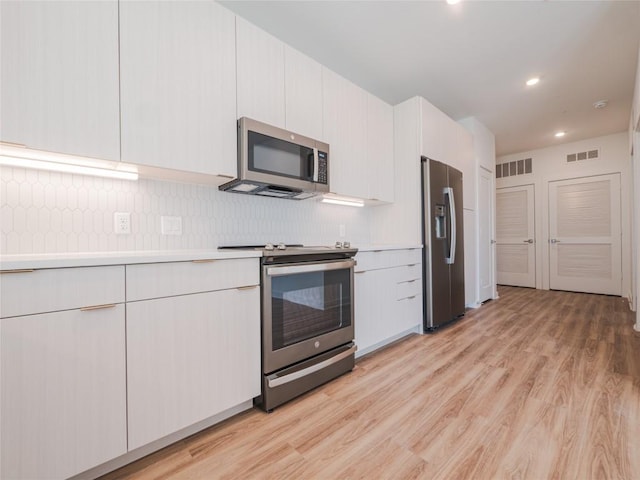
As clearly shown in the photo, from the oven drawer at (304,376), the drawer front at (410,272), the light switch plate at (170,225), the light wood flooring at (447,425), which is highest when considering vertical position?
the light switch plate at (170,225)

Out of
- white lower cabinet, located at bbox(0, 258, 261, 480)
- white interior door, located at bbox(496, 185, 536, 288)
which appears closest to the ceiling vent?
white interior door, located at bbox(496, 185, 536, 288)

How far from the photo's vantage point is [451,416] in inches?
64.1

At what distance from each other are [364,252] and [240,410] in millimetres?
1419

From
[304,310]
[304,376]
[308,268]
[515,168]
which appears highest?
[515,168]

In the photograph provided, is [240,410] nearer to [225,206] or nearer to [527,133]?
[225,206]

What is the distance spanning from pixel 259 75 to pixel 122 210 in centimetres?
126

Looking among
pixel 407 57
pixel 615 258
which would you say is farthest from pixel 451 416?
pixel 615 258

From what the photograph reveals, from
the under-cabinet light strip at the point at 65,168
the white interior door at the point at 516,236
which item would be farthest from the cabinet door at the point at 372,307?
the white interior door at the point at 516,236

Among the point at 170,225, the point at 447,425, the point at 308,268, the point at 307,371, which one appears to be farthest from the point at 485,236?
the point at 170,225

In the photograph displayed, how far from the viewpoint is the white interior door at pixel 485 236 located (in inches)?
168

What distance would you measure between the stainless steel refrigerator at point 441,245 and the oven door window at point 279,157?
1516mm

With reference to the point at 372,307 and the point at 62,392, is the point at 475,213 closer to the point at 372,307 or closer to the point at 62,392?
the point at 372,307

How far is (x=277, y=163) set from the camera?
6.54ft

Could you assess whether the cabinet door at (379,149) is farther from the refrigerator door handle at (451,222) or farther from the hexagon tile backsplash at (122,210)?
the hexagon tile backsplash at (122,210)
